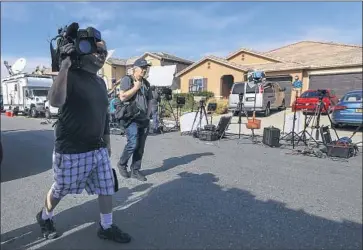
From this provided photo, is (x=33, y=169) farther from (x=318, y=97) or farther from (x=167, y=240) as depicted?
(x=318, y=97)

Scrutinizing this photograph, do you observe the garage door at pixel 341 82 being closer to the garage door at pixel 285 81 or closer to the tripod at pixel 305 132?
the garage door at pixel 285 81

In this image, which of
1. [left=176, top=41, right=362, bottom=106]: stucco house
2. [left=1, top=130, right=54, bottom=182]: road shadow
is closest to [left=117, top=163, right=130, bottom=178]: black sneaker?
[left=1, top=130, right=54, bottom=182]: road shadow

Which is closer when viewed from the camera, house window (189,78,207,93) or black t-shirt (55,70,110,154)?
black t-shirt (55,70,110,154)

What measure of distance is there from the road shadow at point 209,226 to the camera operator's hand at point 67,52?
139 centimetres

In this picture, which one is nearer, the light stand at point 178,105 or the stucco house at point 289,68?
the light stand at point 178,105

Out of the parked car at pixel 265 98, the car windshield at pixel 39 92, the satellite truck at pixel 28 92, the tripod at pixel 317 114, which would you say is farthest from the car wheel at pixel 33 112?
the tripod at pixel 317 114

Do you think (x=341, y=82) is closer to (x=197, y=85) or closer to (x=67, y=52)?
(x=197, y=85)

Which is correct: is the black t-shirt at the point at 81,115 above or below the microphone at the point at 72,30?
below

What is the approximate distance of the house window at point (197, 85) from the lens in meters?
21.2

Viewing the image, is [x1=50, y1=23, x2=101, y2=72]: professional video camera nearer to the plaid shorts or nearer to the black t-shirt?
the black t-shirt

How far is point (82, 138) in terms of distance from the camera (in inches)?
84.4

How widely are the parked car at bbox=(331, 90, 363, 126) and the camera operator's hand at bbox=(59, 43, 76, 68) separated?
7525 mm

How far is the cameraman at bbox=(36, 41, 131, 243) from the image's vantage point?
1957mm

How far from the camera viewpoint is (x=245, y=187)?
12.6ft
